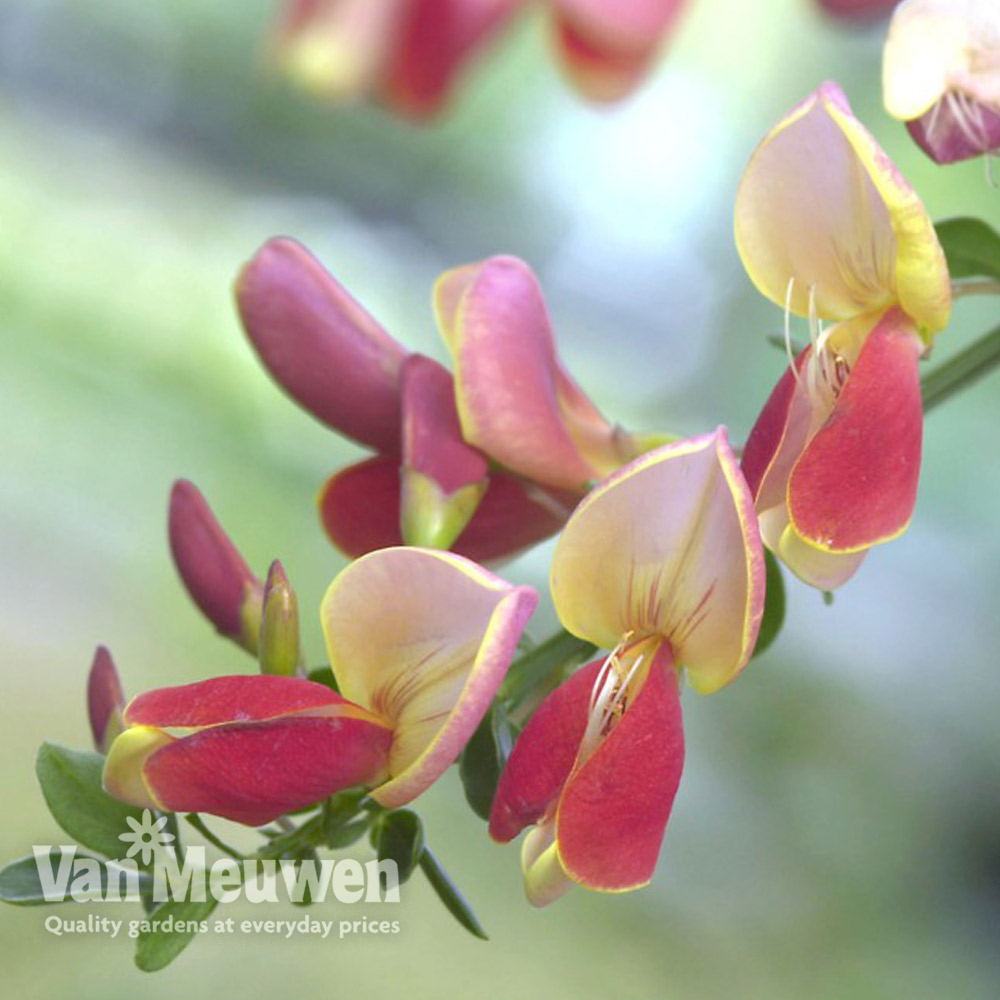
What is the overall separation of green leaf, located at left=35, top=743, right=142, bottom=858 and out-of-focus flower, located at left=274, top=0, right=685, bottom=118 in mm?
759

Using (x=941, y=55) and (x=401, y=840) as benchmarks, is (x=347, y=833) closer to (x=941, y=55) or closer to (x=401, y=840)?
(x=401, y=840)

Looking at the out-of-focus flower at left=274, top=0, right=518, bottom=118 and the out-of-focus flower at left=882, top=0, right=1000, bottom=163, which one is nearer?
the out-of-focus flower at left=882, top=0, right=1000, bottom=163

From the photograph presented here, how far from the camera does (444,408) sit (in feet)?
1.03

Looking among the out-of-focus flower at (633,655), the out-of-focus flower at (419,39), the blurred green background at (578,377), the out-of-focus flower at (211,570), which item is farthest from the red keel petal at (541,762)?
the out-of-focus flower at (419,39)

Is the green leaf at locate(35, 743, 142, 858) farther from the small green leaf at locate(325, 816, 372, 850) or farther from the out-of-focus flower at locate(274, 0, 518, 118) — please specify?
the out-of-focus flower at locate(274, 0, 518, 118)

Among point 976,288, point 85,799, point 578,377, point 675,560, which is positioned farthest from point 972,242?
point 578,377

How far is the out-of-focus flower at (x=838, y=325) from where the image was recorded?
0.24 meters

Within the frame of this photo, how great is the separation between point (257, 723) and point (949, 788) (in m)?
0.75

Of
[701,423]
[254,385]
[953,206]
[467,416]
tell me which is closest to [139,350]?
[254,385]

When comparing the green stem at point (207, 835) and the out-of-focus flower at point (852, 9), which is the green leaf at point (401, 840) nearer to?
the green stem at point (207, 835)

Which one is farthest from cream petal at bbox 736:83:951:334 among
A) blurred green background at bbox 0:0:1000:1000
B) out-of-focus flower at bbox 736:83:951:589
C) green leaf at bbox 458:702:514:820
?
blurred green background at bbox 0:0:1000:1000

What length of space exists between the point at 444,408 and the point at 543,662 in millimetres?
66

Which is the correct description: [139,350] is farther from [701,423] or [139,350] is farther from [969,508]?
[969,508]

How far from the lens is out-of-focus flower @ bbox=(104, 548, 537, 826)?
228 mm
